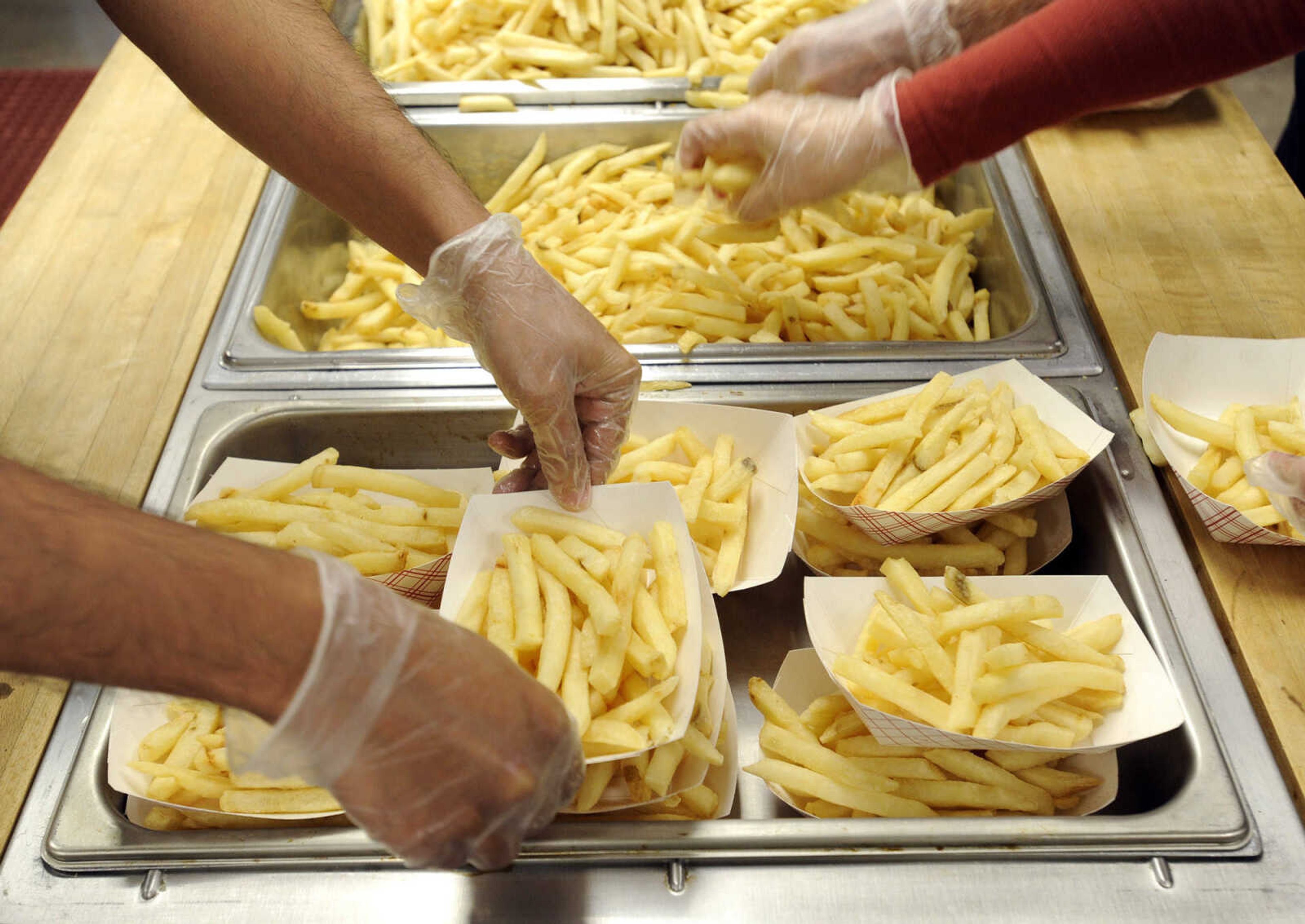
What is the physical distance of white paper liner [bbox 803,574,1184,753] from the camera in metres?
1.46

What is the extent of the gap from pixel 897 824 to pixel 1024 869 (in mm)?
188

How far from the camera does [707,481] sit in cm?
188

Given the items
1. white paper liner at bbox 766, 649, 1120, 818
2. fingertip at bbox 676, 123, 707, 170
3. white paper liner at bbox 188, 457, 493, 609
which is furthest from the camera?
fingertip at bbox 676, 123, 707, 170

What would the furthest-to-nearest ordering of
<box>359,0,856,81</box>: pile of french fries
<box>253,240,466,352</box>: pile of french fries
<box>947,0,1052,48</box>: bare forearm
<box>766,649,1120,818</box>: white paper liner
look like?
<box>359,0,856,81</box>: pile of french fries < <box>253,240,466,352</box>: pile of french fries < <box>947,0,1052,48</box>: bare forearm < <box>766,649,1120,818</box>: white paper liner

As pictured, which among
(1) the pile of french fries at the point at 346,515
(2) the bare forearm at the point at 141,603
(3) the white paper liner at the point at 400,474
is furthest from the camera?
(3) the white paper liner at the point at 400,474

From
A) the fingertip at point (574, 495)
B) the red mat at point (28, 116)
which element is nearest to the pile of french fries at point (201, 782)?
the fingertip at point (574, 495)

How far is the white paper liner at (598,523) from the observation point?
160cm

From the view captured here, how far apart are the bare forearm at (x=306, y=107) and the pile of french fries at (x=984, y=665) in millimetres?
1090

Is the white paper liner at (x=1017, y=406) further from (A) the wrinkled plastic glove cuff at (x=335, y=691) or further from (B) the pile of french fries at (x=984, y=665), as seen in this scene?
(A) the wrinkled plastic glove cuff at (x=335, y=691)

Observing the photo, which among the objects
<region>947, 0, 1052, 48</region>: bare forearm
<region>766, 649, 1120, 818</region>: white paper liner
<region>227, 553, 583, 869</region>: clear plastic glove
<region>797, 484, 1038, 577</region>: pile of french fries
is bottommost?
<region>227, 553, 583, 869</region>: clear plastic glove

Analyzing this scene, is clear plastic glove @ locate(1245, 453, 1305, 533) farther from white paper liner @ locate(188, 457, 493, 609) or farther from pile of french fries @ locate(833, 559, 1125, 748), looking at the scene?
white paper liner @ locate(188, 457, 493, 609)

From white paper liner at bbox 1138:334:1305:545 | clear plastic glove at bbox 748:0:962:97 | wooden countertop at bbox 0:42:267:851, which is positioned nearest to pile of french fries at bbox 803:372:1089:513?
white paper liner at bbox 1138:334:1305:545

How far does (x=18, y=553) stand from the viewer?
2.86 ft

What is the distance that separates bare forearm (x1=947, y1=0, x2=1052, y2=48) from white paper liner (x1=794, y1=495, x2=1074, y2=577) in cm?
111
